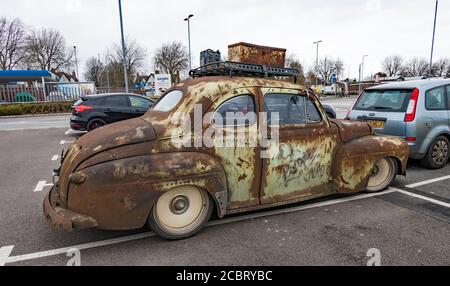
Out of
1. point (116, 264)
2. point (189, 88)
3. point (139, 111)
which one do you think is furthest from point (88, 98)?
point (116, 264)

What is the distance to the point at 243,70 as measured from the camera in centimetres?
402

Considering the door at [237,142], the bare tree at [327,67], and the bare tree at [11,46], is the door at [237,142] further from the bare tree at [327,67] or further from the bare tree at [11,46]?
the bare tree at [327,67]

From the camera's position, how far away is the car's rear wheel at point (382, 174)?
482 cm

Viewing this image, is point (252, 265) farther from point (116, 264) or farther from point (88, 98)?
point (88, 98)

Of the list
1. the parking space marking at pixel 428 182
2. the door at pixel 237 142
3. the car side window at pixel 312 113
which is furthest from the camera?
the parking space marking at pixel 428 182

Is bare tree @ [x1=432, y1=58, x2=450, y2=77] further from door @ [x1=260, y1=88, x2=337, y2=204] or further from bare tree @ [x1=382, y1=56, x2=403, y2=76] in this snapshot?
door @ [x1=260, y1=88, x2=337, y2=204]

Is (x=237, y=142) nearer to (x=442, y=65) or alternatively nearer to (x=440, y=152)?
(x=440, y=152)

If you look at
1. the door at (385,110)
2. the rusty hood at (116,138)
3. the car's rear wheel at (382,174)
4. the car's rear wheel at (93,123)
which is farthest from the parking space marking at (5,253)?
the car's rear wheel at (93,123)

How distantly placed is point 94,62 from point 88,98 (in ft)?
221

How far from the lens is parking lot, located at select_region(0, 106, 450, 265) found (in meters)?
3.02

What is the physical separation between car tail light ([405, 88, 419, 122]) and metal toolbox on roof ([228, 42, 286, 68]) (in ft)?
9.08

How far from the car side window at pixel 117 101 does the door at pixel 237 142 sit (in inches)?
320

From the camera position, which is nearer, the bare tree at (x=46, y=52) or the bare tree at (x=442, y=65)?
the bare tree at (x=46, y=52)

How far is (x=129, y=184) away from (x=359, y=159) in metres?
3.10
